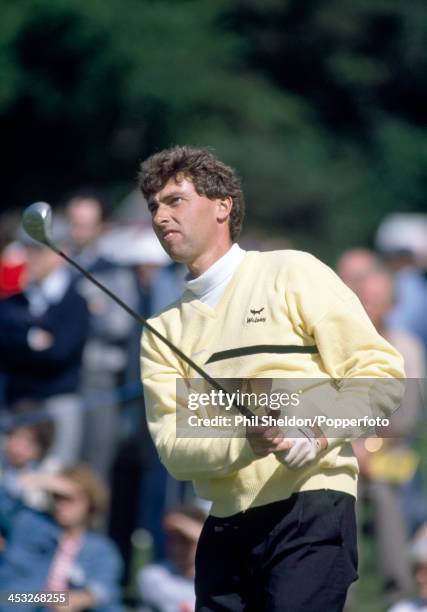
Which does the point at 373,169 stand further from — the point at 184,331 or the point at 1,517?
the point at 184,331

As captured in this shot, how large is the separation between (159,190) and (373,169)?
25432 mm

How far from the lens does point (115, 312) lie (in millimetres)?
9172

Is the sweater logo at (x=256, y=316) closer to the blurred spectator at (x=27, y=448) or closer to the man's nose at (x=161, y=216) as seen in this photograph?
the man's nose at (x=161, y=216)

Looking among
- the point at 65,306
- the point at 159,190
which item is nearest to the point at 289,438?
the point at 159,190

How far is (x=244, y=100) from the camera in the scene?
90.1ft

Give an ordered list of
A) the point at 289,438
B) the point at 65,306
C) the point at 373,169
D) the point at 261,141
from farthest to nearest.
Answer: the point at 373,169 < the point at 261,141 < the point at 65,306 < the point at 289,438

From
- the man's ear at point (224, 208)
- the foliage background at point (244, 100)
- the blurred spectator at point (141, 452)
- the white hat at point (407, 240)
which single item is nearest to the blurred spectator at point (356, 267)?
the blurred spectator at point (141, 452)

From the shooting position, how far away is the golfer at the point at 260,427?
4.62 metres

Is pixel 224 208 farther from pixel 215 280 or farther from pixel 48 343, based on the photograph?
pixel 48 343

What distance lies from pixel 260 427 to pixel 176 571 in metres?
3.29

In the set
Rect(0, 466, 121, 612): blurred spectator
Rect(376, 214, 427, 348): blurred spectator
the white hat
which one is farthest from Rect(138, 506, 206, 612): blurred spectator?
the white hat

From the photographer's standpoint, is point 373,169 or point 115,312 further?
point 373,169

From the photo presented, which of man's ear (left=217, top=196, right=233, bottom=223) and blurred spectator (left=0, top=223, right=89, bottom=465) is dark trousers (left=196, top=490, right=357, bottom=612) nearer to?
man's ear (left=217, top=196, right=233, bottom=223)

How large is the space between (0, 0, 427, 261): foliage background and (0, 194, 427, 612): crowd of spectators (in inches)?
581
